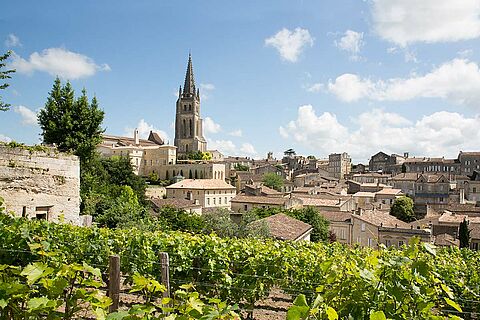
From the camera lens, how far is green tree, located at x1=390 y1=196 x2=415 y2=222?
50.7 meters

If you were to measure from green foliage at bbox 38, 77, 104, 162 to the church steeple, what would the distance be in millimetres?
87351

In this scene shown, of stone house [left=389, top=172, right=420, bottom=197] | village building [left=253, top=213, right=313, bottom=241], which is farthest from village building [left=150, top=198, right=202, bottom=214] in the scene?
stone house [left=389, top=172, right=420, bottom=197]

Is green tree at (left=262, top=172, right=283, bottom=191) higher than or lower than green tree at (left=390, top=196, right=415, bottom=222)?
higher

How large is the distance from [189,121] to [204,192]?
2339 inches

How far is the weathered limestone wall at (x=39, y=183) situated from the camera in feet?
38.8

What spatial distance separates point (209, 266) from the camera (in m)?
7.76

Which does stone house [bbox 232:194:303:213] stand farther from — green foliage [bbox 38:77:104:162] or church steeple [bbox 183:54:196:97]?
church steeple [bbox 183:54:196:97]

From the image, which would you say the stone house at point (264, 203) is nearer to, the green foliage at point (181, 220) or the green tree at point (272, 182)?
the green foliage at point (181, 220)

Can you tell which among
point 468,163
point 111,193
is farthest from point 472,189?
point 111,193

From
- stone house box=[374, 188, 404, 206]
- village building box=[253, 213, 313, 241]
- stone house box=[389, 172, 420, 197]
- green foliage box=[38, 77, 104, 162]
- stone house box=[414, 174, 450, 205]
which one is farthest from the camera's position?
stone house box=[389, 172, 420, 197]

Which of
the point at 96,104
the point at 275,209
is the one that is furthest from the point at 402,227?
the point at 96,104

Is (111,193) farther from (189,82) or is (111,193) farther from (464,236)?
(189,82)

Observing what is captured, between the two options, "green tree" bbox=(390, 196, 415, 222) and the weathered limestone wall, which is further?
"green tree" bbox=(390, 196, 415, 222)

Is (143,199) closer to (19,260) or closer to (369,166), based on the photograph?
(19,260)
